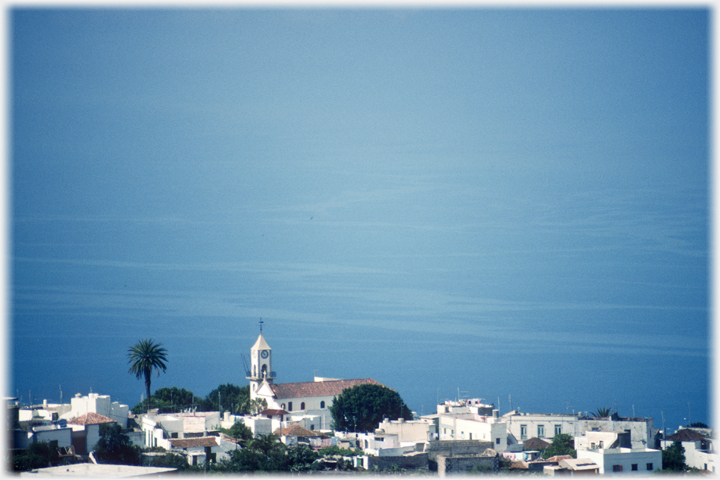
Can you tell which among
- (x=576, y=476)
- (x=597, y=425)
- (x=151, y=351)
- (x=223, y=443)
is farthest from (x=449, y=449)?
(x=151, y=351)

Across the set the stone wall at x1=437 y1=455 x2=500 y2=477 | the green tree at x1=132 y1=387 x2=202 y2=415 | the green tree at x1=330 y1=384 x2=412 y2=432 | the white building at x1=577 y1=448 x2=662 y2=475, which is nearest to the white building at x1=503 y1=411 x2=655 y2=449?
the green tree at x1=330 y1=384 x2=412 y2=432

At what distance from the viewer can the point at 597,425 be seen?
49.0 meters

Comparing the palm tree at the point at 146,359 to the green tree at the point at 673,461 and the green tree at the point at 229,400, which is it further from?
the green tree at the point at 673,461

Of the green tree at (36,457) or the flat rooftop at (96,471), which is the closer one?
the flat rooftop at (96,471)

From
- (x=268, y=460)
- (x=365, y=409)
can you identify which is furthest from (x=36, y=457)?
(x=365, y=409)

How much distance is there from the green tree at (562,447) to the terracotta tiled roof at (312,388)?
22432 millimetres

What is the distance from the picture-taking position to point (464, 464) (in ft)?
120

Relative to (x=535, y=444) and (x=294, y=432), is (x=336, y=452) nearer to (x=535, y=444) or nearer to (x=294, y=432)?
(x=294, y=432)

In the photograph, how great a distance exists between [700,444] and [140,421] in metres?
26.5

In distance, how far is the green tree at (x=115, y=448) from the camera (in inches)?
1406

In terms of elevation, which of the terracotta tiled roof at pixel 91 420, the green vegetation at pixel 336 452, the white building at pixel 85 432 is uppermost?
the terracotta tiled roof at pixel 91 420

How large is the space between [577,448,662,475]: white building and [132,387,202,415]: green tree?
2996 centimetres

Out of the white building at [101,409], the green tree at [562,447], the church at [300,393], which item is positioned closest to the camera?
the green tree at [562,447]

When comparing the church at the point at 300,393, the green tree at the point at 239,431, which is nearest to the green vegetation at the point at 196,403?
the church at the point at 300,393
